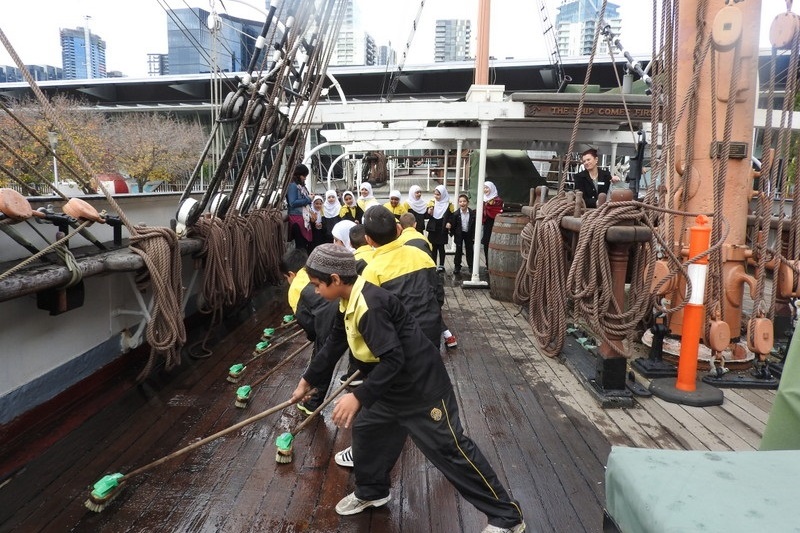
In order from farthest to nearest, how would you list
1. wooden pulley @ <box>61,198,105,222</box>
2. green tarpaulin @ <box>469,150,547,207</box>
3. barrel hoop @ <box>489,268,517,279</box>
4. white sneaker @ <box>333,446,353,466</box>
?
green tarpaulin @ <box>469,150,547,207</box> < barrel hoop @ <box>489,268,517,279</box> < wooden pulley @ <box>61,198,105,222</box> < white sneaker @ <box>333,446,353,466</box>

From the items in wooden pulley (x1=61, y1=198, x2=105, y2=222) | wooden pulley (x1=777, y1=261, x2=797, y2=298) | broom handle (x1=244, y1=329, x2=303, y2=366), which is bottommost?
broom handle (x1=244, y1=329, x2=303, y2=366)

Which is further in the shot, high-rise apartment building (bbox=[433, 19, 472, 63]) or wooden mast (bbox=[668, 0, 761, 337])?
high-rise apartment building (bbox=[433, 19, 472, 63])

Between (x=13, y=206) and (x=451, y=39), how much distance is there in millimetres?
41661

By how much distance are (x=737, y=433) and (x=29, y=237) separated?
4147 mm

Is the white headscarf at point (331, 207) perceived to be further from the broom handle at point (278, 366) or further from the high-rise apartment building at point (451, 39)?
the high-rise apartment building at point (451, 39)

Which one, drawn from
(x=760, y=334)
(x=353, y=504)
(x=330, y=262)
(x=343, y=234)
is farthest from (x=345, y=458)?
(x=760, y=334)

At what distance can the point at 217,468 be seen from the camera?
274cm

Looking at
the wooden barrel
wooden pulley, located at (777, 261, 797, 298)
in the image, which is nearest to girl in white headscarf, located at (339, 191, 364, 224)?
the wooden barrel

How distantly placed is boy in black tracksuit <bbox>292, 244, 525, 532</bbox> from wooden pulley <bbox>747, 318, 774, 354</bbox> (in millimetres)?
2494

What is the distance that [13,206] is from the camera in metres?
2.51

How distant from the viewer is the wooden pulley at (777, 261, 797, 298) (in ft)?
12.5

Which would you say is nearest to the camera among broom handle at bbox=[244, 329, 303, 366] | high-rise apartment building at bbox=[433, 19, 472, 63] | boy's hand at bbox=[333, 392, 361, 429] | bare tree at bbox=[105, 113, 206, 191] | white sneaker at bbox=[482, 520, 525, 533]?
boy's hand at bbox=[333, 392, 361, 429]

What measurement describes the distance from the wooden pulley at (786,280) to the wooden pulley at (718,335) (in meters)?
0.62

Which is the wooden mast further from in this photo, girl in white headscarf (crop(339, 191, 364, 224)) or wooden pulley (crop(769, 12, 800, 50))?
girl in white headscarf (crop(339, 191, 364, 224))
